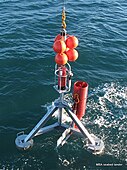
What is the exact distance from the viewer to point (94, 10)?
2886cm

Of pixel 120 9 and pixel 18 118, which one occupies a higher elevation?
pixel 120 9

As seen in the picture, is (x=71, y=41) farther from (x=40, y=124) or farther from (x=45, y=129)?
(x=45, y=129)

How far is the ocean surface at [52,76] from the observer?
1336 centimetres

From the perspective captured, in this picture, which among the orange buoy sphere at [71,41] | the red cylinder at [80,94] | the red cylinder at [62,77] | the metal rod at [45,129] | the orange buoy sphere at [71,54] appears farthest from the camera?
the metal rod at [45,129]

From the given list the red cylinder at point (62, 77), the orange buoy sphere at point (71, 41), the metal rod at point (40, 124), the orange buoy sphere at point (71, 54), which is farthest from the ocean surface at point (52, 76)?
the orange buoy sphere at point (71, 41)

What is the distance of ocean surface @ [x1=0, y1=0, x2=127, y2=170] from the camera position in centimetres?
1336

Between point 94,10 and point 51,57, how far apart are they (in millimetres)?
10875

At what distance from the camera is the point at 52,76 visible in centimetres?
1894

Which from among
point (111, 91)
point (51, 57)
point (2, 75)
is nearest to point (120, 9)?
point (51, 57)

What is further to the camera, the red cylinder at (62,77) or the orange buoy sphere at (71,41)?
the red cylinder at (62,77)

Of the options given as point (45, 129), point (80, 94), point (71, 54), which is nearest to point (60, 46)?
point (71, 54)

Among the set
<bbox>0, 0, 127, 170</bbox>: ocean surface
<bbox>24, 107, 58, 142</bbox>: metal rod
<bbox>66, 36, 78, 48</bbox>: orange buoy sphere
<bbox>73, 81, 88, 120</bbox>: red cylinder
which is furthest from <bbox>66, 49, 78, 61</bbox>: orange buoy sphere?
<bbox>0, 0, 127, 170</bbox>: ocean surface

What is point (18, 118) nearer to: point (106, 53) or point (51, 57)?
point (51, 57)

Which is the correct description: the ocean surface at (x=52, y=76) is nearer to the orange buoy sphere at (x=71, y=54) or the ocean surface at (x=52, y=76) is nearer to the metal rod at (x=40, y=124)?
the metal rod at (x=40, y=124)
